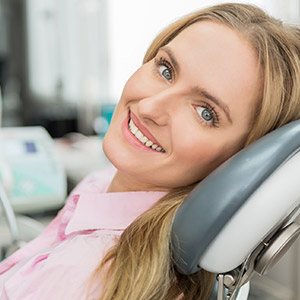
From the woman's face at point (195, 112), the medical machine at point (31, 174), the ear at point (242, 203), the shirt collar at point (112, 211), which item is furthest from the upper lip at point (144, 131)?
the medical machine at point (31, 174)

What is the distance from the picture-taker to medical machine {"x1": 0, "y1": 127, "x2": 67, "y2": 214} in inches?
75.2

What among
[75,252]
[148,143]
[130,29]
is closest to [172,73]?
[148,143]

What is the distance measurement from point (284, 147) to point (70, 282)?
361mm

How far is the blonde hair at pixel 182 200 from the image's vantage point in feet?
2.72

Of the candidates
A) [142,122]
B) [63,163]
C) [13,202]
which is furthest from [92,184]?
[63,163]

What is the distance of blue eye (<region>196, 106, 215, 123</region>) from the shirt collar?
15cm

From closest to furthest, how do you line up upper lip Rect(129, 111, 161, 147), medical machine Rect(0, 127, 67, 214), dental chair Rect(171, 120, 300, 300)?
dental chair Rect(171, 120, 300, 300)
upper lip Rect(129, 111, 161, 147)
medical machine Rect(0, 127, 67, 214)

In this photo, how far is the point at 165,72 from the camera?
0.98 meters

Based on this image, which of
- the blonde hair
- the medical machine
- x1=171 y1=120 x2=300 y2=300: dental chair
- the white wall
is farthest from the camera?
the white wall

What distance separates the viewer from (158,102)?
90 centimetres

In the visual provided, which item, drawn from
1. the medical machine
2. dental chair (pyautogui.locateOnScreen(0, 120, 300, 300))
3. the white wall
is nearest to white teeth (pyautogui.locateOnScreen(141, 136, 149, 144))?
dental chair (pyautogui.locateOnScreen(0, 120, 300, 300))

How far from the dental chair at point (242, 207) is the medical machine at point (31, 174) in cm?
119

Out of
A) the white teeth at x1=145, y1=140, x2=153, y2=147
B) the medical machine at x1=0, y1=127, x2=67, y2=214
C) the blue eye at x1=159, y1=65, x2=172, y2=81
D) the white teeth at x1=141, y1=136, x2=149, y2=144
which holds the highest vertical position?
the blue eye at x1=159, y1=65, x2=172, y2=81

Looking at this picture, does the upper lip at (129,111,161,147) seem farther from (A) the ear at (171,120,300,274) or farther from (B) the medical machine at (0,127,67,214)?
(B) the medical machine at (0,127,67,214)
